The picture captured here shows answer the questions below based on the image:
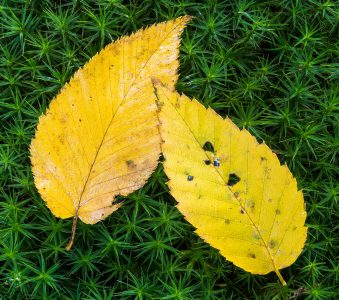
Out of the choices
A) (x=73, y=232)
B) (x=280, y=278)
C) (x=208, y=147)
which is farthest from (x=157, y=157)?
(x=280, y=278)

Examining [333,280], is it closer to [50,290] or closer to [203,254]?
[203,254]

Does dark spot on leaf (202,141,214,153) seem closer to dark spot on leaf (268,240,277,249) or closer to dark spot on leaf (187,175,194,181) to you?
dark spot on leaf (187,175,194,181)

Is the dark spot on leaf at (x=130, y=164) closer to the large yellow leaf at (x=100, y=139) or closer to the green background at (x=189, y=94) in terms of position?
the large yellow leaf at (x=100, y=139)

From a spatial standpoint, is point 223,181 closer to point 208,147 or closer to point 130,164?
point 208,147

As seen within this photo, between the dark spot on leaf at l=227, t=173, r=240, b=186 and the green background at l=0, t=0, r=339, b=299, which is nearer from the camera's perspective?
the dark spot on leaf at l=227, t=173, r=240, b=186

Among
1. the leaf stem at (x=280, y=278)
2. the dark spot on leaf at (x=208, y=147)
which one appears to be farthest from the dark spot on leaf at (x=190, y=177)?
the leaf stem at (x=280, y=278)

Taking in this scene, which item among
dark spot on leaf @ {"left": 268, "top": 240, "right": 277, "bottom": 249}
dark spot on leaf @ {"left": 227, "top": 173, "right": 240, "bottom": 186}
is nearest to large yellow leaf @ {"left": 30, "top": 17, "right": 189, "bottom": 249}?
dark spot on leaf @ {"left": 227, "top": 173, "right": 240, "bottom": 186}
